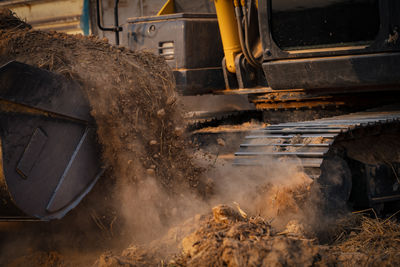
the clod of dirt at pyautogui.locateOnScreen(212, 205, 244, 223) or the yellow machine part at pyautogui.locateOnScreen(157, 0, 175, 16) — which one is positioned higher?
the yellow machine part at pyautogui.locateOnScreen(157, 0, 175, 16)

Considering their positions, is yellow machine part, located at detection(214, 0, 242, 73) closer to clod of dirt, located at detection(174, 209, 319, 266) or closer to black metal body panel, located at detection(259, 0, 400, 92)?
black metal body panel, located at detection(259, 0, 400, 92)

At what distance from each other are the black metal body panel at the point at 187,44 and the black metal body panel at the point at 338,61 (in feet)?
3.68

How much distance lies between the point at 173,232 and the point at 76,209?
0.66 metres

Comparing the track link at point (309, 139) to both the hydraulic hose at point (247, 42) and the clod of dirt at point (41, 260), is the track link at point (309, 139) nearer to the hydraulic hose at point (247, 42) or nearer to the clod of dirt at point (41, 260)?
the hydraulic hose at point (247, 42)

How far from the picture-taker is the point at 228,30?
15.6 ft

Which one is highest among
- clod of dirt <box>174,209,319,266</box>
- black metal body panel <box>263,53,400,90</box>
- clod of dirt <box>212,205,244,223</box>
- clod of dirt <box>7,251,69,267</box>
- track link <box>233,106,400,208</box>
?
black metal body panel <box>263,53,400,90</box>

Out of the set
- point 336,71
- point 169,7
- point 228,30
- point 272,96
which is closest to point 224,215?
point 336,71

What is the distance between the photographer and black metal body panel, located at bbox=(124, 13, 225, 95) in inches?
198

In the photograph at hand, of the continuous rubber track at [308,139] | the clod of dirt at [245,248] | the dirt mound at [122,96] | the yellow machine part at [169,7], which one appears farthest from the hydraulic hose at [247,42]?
the clod of dirt at [245,248]

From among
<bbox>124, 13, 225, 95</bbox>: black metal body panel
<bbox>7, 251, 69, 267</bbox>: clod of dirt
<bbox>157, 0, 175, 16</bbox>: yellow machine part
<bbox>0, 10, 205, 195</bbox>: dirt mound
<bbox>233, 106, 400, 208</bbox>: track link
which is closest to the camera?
<bbox>7, 251, 69, 267</bbox>: clod of dirt

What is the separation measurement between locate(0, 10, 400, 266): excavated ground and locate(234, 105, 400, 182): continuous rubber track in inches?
4.0

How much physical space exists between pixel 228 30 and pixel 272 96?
0.75 metres

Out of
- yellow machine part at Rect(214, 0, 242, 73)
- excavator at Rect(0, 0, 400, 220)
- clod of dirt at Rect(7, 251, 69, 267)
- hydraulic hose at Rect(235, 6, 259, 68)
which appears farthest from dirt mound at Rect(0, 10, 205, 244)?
yellow machine part at Rect(214, 0, 242, 73)

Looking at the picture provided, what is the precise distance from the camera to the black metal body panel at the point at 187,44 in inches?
198
